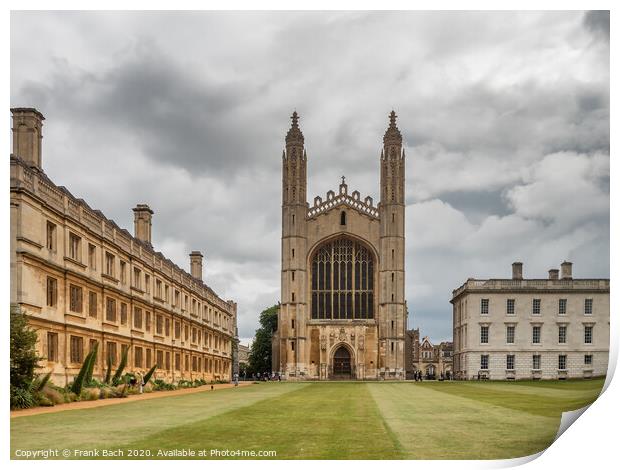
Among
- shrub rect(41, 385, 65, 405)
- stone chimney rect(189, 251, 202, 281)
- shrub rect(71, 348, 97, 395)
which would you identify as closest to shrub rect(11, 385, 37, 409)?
shrub rect(41, 385, 65, 405)

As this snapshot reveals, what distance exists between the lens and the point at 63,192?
26.7 meters

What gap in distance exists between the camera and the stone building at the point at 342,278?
77812 mm

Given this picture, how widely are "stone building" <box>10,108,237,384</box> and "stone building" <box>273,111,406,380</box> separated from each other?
30968 mm

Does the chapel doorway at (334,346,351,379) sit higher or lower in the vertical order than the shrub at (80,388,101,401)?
lower

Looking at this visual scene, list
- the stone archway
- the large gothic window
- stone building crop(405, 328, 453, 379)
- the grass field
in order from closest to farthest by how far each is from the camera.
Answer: the grass field < the stone archway < the large gothic window < stone building crop(405, 328, 453, 379)

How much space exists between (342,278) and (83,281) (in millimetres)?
53391

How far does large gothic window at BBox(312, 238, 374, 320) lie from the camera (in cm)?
8019

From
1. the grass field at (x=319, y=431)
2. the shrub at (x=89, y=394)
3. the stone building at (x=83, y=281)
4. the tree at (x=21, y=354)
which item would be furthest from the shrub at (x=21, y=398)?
the shrub at (x=89, y=394)

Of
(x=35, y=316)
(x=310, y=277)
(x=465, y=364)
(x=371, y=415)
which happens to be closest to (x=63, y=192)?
(x=35, y=316)

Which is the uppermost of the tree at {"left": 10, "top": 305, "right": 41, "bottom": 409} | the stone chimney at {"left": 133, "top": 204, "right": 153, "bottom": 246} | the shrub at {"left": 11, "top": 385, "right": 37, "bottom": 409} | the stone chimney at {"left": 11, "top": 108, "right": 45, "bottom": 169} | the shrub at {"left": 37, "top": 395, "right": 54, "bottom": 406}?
the stone chimney at {"left": 11, "top": 108, "right": 45, "bottom": 169}

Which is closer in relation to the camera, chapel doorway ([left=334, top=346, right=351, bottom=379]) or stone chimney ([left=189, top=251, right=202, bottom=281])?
stone chimney ([left=189, top=251, right=202, bottom=281])

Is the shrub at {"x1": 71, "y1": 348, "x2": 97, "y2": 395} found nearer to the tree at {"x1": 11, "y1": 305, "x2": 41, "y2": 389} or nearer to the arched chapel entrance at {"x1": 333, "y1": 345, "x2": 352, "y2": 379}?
the tree at {"x1": 11, "y1": 305, "x2": 41, "y2": 389}

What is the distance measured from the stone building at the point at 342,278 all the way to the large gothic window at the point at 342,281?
0.33 feet

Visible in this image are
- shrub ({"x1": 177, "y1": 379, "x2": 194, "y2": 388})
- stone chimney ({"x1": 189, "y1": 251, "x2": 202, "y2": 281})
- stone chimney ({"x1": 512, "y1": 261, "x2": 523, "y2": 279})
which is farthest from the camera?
stone chimney ({"x1": 189, "y1": 251, "x2": 202, "y2": 281})
